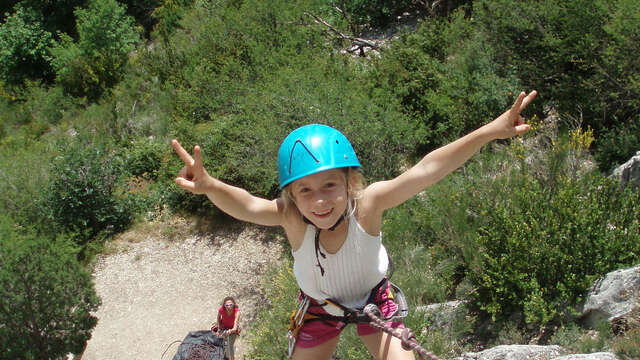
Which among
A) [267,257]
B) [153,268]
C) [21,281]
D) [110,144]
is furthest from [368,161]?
[110,144]

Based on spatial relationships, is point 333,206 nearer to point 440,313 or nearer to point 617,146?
point 440,313

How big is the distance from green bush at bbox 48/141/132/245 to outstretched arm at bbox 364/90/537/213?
10851mm

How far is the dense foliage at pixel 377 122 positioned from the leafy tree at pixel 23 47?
10 cm

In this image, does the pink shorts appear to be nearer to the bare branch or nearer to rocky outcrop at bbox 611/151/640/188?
rocky outcrop at bbox 611/151/640/188

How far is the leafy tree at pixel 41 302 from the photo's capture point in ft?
26.5

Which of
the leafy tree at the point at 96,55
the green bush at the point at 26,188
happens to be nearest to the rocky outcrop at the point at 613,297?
the green bush at the point at 26,188

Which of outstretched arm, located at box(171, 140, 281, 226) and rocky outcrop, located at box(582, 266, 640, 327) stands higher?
outstretched arm, located at box(171, 140, 281, 226)

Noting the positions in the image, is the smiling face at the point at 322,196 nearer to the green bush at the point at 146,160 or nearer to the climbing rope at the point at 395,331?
the climbing rope at the point at 395,331

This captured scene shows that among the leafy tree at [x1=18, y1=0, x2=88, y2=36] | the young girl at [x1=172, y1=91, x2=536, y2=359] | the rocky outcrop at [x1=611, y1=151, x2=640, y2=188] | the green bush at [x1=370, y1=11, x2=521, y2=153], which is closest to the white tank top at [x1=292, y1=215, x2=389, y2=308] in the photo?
the young girl at [x1=172, y1=91, x2=536, y2=359]

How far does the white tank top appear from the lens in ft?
8.21

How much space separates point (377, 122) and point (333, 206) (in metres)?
6.81

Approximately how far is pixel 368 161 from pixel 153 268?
5.29 meters

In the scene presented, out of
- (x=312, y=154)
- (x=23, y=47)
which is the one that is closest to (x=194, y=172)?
(x=312, y=154)

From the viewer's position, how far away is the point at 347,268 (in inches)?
99.7
